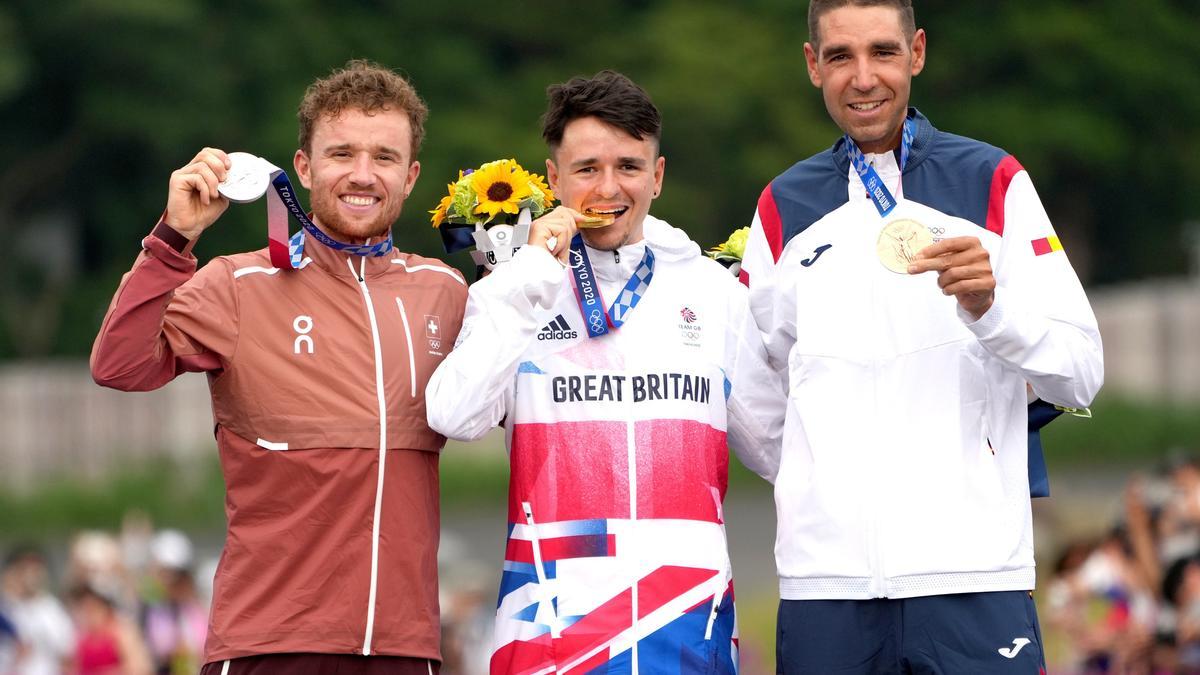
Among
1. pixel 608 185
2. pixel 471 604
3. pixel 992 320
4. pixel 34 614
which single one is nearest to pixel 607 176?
pixel 608 185

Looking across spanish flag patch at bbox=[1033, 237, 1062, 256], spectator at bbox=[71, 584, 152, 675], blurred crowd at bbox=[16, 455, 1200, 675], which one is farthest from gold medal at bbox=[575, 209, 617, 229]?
spectator at bbox=[71, 584, 152, 675]

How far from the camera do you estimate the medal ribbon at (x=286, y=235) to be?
17.5 feet

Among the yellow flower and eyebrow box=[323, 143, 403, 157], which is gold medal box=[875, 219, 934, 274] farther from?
eyebrow box=[323, 143, 403, 157]

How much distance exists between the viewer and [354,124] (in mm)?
5473

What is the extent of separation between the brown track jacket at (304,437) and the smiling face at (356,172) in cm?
16

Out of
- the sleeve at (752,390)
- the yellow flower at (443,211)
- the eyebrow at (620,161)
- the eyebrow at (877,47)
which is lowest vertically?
the sleeve at (752,390)

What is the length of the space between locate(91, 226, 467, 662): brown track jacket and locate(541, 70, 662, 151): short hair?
28.4 inches

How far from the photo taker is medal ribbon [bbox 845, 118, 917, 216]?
5.24 m

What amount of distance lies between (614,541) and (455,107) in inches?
912

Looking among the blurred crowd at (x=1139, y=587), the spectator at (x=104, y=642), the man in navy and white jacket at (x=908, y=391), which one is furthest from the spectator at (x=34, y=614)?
the man in navy and white jacket at (x=908, y=391)

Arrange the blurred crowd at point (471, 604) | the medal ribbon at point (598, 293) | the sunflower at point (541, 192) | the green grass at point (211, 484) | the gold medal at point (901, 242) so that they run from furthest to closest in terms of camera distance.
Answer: the green grass at point (211, 484), the blurred crowd at point (471, 604), the sunflower at point (541, 192), the medal ribbon at point (598, 293), the gold medal at point (901, 242)

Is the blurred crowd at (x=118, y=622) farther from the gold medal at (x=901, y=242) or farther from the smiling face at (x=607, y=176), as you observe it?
the gold medal at (x=901, y=242)

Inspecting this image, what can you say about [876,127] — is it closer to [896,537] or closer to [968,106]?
[896,537]

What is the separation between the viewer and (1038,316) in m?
5.00
